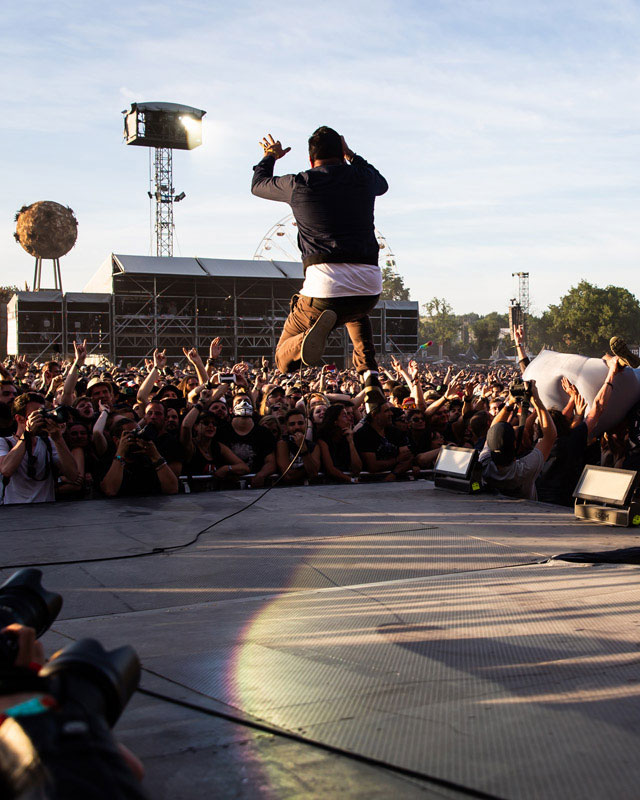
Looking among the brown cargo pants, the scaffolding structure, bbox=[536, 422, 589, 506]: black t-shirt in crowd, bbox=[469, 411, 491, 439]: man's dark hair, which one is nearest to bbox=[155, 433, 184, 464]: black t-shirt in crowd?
the brown cargo pants

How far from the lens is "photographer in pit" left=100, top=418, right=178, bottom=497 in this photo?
770 cm

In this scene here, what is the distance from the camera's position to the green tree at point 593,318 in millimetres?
80000

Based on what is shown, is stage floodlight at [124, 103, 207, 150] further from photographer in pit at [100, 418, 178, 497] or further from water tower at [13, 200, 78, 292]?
photographer in pit at [100, 418, 178, 497]

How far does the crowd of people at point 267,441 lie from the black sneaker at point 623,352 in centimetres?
27

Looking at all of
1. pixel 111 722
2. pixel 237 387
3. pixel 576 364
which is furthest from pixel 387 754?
pixel 237 387

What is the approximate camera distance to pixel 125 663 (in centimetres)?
206

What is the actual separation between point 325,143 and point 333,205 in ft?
1.42

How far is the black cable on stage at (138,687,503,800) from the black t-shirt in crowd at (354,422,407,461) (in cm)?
692

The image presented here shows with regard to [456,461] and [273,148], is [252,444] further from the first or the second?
[273,148]

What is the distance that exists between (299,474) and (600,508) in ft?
11.8

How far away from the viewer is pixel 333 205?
529 centimetres

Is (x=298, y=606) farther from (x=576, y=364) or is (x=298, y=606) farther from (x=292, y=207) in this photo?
(x=576, y=364)

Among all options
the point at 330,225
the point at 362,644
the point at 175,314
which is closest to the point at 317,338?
the point at 330,225

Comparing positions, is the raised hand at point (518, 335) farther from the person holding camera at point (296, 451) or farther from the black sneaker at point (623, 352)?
the person holding camera at point (296, 451)
